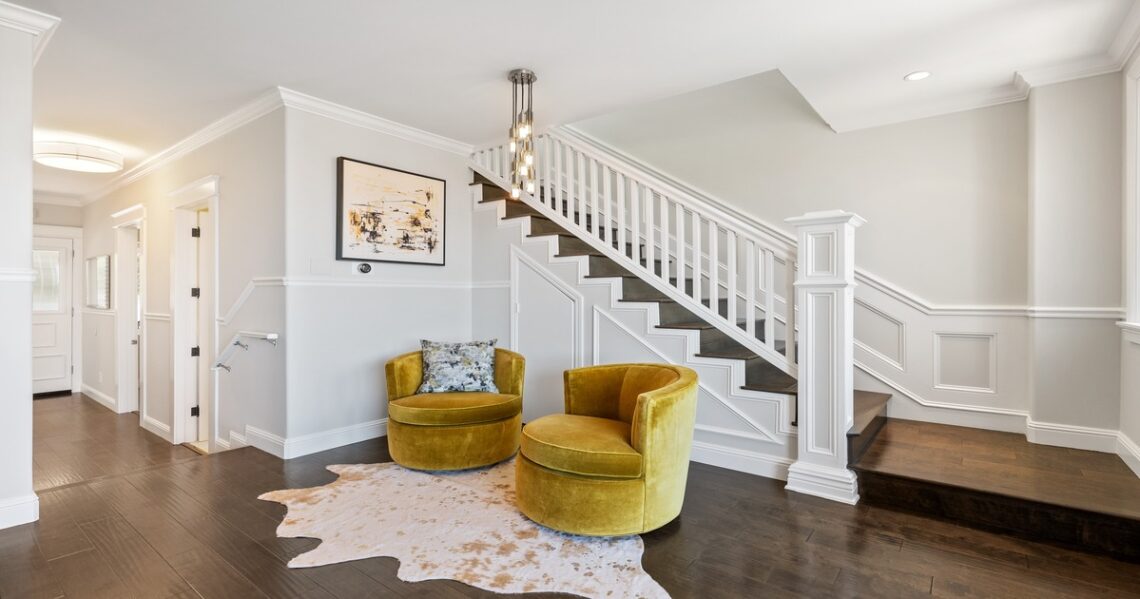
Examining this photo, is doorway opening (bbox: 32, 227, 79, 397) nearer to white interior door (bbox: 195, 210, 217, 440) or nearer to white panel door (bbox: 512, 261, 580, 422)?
white interior door (bbox: 195, 210, 217, 440)

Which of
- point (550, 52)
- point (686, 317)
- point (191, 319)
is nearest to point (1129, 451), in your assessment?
point (686, 317)

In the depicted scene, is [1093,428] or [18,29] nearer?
[18,29]

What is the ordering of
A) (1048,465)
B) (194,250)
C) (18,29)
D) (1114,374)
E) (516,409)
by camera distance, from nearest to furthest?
(18,29) → (1048,465) → (1114,374) → (516,409) → (194,250)

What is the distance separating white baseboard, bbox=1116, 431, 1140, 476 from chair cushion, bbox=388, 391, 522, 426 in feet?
11.7

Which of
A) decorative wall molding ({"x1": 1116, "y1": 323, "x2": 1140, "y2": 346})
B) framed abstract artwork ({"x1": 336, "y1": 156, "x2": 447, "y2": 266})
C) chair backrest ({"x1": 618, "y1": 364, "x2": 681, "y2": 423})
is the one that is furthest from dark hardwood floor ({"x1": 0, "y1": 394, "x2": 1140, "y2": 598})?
framed abstract artwork ({"x1": 336, "y1": 156, "x2": 447, "y2": 266})

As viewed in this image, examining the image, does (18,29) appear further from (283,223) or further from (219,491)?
(219,491)

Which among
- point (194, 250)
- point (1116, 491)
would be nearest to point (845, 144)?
point (1116, 491)

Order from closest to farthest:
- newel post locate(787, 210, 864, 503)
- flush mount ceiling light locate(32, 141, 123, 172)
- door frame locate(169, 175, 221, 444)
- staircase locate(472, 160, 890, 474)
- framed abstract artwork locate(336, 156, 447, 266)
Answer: newel post locate(787, 210, 864, 503), staircase locate(472, 160, 890, 474), framed abstract artwork locate(336, 156, 447, 266), flush mount ceiling light locate(32, 141, 123, 172), door frame locate(169, 175, 221, 444)

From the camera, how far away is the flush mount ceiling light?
4570mm

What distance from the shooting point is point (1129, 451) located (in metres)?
2.99

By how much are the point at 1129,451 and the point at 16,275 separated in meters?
6.03

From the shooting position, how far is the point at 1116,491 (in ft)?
8.52

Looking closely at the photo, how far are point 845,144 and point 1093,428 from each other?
2.53 metres

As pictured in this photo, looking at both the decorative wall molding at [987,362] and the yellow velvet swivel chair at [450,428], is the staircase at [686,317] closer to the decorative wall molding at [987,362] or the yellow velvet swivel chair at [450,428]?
the decorative wall molding at [987,362]
